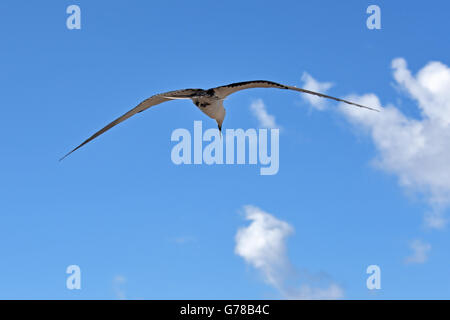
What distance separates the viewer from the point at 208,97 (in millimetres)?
18797

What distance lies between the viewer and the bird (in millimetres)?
16812

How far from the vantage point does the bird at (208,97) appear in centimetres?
1681

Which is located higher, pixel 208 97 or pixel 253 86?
pixel 208 97

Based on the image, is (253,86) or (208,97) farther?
(208,97)
